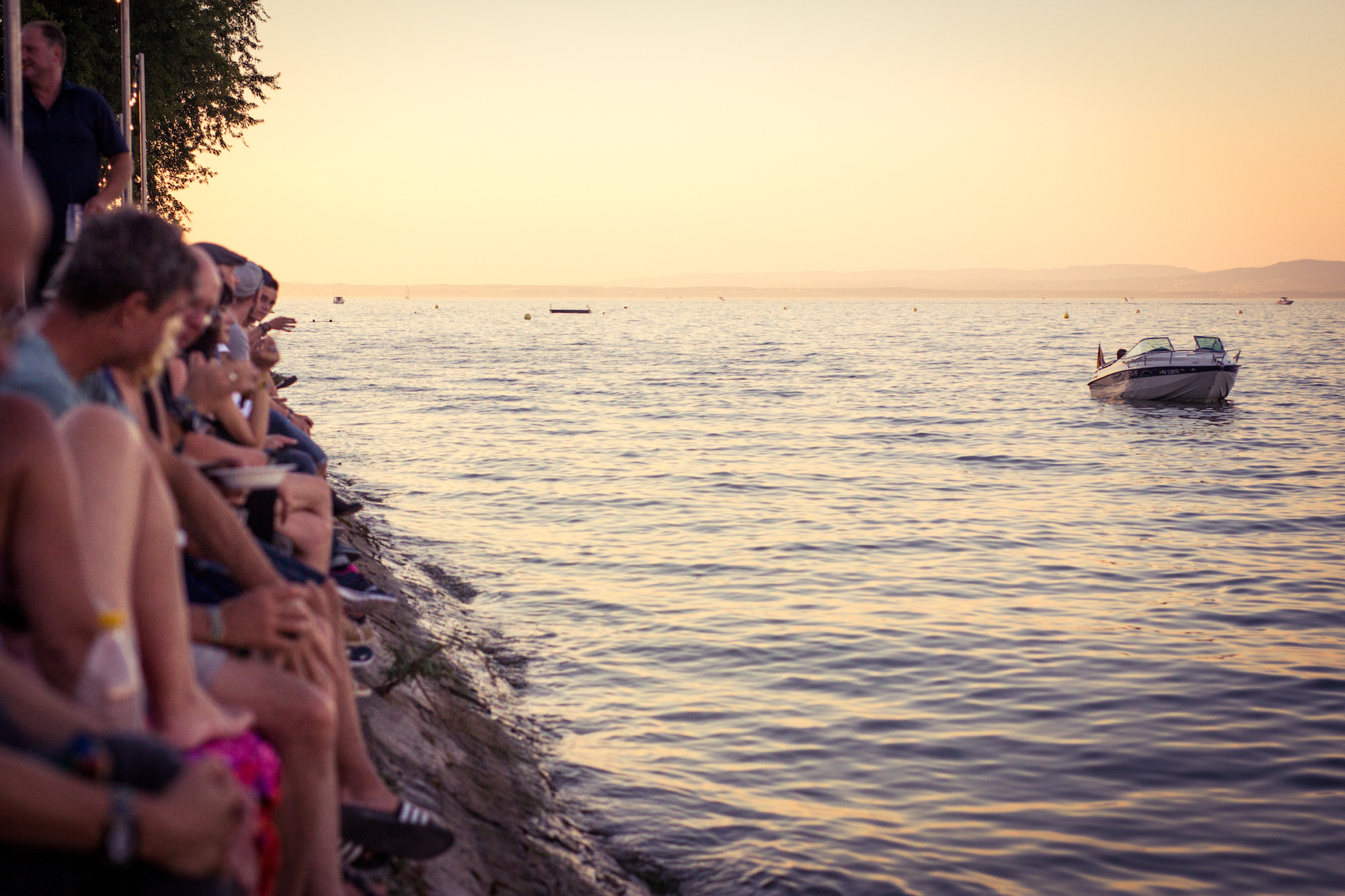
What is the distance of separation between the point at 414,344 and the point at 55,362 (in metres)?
79.1

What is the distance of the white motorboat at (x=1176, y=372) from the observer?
35938mm

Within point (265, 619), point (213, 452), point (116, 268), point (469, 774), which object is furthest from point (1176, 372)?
point (116, 268)

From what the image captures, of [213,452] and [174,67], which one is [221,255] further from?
[174,67]

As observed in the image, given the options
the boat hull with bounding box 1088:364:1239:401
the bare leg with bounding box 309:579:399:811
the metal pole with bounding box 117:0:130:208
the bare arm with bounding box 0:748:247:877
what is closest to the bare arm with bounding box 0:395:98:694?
the bare arm with bounding box 0:748:247:877

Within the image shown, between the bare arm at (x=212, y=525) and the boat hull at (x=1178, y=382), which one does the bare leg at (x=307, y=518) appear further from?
the boat hull at (x=1178, y=382)

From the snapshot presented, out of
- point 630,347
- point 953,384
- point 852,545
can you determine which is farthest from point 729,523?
point 630,347

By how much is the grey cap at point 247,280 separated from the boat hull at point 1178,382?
110 ft

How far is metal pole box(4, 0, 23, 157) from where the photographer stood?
696cm

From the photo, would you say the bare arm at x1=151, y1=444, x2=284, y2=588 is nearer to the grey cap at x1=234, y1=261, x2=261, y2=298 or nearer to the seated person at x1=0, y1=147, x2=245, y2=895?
the seated person at x1=0, y1=147, x2=245, y2=895

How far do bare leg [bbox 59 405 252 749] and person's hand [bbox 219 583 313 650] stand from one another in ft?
1.32

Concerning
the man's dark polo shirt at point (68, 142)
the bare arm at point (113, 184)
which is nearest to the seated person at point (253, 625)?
the bare arm at point (113, 184)

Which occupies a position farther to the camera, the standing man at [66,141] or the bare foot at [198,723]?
the standing man at [66,141]

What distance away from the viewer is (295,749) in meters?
3.04

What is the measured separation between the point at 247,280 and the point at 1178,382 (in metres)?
34.3
